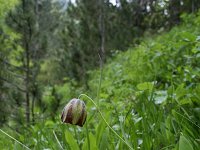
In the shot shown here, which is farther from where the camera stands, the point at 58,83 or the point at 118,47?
the point at 58,83

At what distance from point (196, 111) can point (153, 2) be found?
39.1ft

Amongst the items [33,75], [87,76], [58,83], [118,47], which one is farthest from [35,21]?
[58,83]

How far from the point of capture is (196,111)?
4.28 ft

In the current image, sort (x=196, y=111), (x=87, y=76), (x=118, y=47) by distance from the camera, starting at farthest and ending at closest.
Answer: (x=118, y=47), (x=87, y=76), (x=196, y=111)

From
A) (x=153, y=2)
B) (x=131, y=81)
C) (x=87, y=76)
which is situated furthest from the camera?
(x=153, y=2)

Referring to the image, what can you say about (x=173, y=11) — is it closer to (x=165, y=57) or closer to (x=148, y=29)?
(x=148, y=29)

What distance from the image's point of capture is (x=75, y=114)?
39.0 inches

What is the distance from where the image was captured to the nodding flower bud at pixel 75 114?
98 centimetres

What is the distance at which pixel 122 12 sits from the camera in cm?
1136

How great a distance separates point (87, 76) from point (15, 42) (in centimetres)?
473

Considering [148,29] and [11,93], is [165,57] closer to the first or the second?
[11,93]

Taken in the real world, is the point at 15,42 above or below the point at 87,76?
above

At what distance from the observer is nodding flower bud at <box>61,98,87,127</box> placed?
38.8 inches

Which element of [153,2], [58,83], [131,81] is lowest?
[58,83]
